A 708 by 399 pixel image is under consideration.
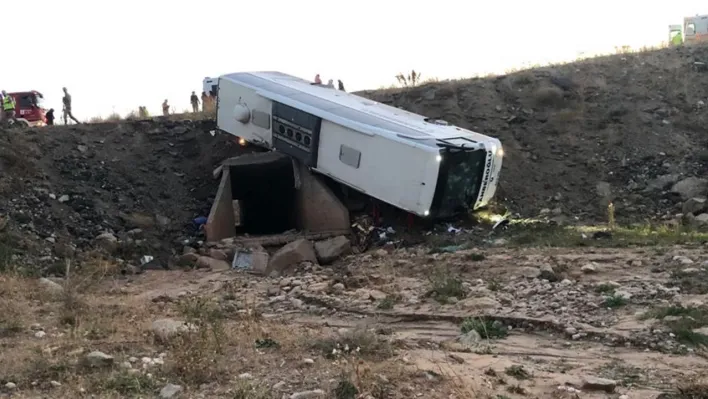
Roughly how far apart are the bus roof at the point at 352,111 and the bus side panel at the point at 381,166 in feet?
0.61

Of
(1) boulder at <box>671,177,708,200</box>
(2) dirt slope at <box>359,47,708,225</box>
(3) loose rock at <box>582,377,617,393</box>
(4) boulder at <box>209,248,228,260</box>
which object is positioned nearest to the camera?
(3) loose rock at <box>582,377,617,393</box>

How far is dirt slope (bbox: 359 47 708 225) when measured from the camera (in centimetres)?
1472

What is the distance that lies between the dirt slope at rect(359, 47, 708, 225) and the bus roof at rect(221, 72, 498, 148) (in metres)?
2.71

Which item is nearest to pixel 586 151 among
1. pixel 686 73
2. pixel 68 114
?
pixel 686 73

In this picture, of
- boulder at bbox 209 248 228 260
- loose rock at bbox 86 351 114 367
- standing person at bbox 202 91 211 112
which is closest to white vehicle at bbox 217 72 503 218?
boulder at bbox 209 248 228 260

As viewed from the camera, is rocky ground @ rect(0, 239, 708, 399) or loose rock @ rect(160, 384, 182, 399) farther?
rocky ground @ rect(0, 239, 708, 399)

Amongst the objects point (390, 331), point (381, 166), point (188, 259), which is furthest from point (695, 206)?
point (188, 259)

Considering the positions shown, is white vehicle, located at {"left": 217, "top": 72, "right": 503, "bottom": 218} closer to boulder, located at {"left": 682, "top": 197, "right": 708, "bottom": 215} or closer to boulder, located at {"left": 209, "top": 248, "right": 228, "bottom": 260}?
boulder, located at {"left": 209, "top": 248, "right": 228, "bottom": 260}

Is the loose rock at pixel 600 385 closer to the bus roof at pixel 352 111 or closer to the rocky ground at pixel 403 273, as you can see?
the rocky ground at pixel 403 273

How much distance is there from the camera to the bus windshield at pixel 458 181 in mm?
12062

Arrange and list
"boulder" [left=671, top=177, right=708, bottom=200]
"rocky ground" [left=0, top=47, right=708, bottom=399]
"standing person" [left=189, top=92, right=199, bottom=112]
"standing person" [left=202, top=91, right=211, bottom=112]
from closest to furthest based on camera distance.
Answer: "rocky ground" [left=0, top=47, right=708, bottom=399] < "boulder" [left=671, top=177, right=708, bottom=200] < "standing person" [left=202, top=91, right=211, bottom=112] < "standing person" [left=189, top=92, right=199, bottom=112]

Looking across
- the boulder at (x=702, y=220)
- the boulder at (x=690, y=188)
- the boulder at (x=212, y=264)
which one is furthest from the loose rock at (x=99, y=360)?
the boulder at (x=690, y=188)

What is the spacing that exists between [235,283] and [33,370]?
528 cm

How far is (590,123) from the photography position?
1708 cm
